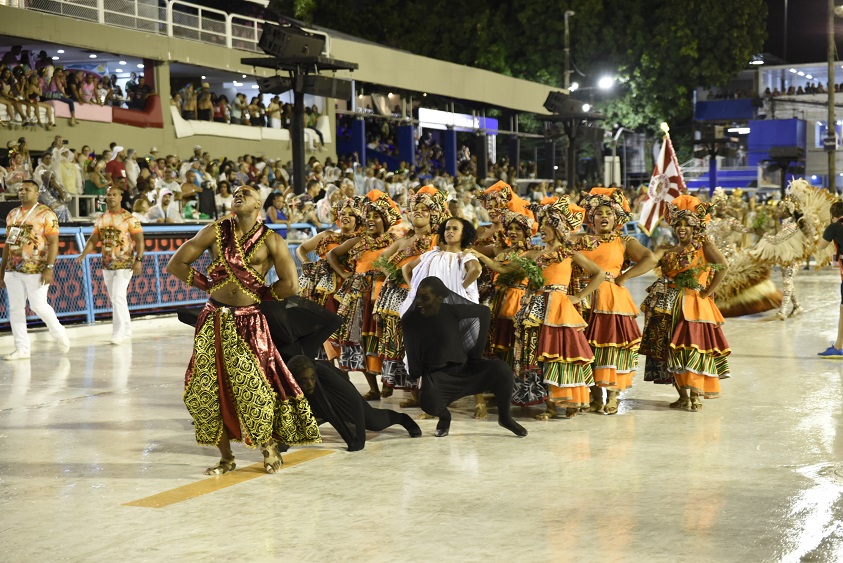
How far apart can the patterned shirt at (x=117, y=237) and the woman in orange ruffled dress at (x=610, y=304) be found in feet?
22.3

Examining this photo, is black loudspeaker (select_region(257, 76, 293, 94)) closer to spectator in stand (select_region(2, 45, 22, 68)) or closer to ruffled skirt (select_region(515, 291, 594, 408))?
spectator in stand (select_region(2, 45, 22, 68))

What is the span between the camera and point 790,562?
5293mm

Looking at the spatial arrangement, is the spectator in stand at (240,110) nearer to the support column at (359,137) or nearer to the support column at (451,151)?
the support column at (359,137)

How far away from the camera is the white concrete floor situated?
561 cm

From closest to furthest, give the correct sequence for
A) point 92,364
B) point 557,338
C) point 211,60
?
point 557,338 → point 92,364 → point 211,60

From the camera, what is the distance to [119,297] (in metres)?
14.3

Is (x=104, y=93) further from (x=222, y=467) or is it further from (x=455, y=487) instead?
(x=455, y=487)

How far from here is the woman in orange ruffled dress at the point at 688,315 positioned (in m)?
9.53

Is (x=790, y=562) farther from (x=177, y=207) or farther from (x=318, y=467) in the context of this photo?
(x=177, y=207)

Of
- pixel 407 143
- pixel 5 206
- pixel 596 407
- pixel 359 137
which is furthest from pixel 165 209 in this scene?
pixel 407 143

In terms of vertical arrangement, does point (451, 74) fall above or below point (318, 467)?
above

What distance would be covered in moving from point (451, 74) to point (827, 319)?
2240cm

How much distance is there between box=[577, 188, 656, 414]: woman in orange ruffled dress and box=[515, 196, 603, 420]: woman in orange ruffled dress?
199mm

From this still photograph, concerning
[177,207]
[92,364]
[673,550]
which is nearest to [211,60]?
[177,207]
